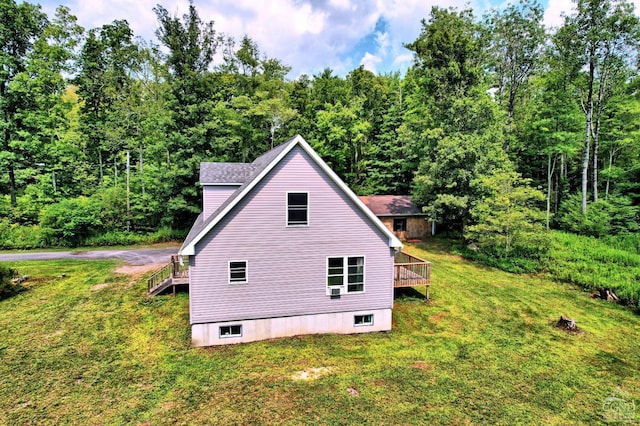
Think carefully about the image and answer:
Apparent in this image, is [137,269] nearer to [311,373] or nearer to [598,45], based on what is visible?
[311,373]

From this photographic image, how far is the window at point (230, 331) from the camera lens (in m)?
10.6

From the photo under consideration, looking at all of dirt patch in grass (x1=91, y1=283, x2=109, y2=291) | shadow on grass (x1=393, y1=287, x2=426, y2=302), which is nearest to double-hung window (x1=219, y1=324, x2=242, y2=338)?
shadow on grass (x1=393, y1=287, x2=426, y2=302)

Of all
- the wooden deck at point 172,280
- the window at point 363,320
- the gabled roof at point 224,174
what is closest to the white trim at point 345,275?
the window at point 363,320

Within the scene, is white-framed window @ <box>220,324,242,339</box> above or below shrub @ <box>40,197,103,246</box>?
below

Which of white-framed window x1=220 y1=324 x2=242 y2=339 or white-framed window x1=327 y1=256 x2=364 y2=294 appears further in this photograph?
white-framed window x1=327 y1=256 x2=364 y2=294

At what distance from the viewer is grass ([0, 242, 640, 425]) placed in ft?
24.6

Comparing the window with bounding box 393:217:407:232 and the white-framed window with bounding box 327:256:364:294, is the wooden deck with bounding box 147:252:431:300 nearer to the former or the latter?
the white-framed window with bounding box 327:256:364:294

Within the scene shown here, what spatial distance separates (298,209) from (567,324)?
11.5 metres

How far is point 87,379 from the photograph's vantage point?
870 centimetres

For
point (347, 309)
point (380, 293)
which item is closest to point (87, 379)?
point (347, 309)

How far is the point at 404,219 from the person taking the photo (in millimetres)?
28781

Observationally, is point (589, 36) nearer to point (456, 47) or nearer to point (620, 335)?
point (456, 47)

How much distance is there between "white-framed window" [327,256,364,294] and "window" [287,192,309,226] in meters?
1.74

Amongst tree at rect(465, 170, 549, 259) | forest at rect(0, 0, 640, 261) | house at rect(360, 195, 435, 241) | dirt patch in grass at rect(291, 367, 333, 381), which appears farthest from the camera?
house at rect(360, 195, 435, 241)
